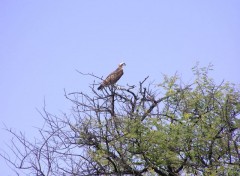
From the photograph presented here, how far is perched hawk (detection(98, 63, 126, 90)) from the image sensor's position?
10023mm

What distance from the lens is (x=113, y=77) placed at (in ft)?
37.1

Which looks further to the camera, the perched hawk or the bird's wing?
the bird's wing

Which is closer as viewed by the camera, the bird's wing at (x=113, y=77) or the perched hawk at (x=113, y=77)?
the perched hawk at (x=113, y=77)

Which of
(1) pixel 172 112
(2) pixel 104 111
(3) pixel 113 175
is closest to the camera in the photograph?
(3) pixel 113 175

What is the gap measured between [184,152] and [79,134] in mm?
1863

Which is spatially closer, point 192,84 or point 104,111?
point 104,111

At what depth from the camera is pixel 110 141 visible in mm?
9016

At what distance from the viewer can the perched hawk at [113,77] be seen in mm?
10023

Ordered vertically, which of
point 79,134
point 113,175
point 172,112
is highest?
point 172,112

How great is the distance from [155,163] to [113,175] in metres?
0.84

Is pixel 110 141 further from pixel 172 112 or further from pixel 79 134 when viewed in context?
pixel 172 112

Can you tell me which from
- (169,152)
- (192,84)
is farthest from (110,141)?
(192,84)

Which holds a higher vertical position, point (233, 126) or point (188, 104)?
point (188, 104)

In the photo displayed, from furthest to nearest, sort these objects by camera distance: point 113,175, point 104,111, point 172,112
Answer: point 172,112, point 104,111, point 113,175
